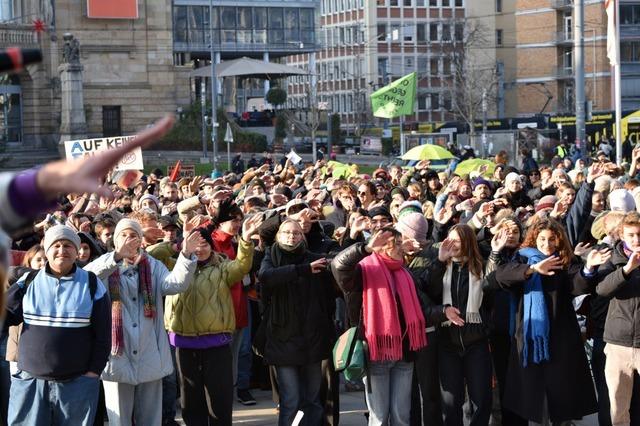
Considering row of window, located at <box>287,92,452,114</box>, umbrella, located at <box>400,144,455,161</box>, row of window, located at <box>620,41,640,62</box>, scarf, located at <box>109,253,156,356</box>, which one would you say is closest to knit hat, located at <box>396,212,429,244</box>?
scarf, located at <box>109,253,156,356</box>

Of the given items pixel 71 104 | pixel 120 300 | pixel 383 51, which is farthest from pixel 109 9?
pixel 120 300

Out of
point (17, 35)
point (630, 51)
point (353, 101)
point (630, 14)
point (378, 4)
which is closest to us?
point (17, 35)

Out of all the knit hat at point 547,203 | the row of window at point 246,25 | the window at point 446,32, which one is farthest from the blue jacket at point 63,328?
the window at point 446,32

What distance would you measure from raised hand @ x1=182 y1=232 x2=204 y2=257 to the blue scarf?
229 centimetres

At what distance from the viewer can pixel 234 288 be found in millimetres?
10336

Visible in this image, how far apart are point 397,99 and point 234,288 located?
68.4 ft

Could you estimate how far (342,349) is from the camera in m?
8.73

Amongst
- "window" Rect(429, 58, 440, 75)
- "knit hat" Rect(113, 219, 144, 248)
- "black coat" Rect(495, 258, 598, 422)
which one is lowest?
"black coat" Rect(495, 258, 598, 422)

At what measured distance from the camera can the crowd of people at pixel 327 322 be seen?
7.91 metres

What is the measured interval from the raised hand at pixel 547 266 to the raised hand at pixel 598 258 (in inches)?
8.4

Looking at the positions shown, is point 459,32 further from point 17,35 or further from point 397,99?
point 397,99

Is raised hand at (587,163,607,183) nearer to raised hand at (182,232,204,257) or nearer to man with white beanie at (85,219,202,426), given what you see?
raised hand at (182,232,204,257)

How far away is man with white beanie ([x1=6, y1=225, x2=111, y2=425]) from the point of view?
7766 millimetres

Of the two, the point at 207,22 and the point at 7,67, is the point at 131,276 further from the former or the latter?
the point at 207,22
